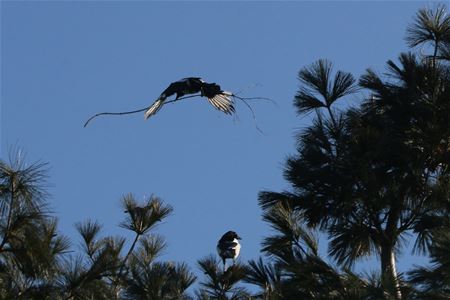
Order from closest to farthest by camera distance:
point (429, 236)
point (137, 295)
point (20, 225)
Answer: point (20, 225) < point (137, 295) < point (429, 236)

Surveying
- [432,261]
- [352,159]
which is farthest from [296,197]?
[432,261]

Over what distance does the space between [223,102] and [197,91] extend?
1.60 ft

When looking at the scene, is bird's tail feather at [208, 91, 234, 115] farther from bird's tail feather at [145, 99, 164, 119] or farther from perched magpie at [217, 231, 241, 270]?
perched magpie at [217, 231, 241, 270]

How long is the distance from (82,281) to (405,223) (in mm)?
4011

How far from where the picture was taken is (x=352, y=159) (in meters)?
18.9

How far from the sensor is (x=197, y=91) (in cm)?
1719

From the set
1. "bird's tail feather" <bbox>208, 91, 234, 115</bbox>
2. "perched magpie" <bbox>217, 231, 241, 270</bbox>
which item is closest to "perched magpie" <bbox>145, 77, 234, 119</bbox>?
"bird's tail feather" <bbox>208, 91, 234, 115</bbox>

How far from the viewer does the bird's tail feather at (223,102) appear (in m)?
16.6

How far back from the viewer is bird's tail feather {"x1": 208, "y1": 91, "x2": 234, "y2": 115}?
16594mm

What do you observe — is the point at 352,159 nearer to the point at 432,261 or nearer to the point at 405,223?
the point at 405,223

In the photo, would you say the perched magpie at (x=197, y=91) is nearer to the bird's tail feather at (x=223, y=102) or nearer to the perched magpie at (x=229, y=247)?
the bird's tail feather at (x=223, y=102)

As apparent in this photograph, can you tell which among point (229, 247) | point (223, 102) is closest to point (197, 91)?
point (223, 102)

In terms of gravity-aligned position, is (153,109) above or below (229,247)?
above

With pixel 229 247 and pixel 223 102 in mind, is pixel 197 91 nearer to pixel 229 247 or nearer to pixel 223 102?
pixel 223 102
